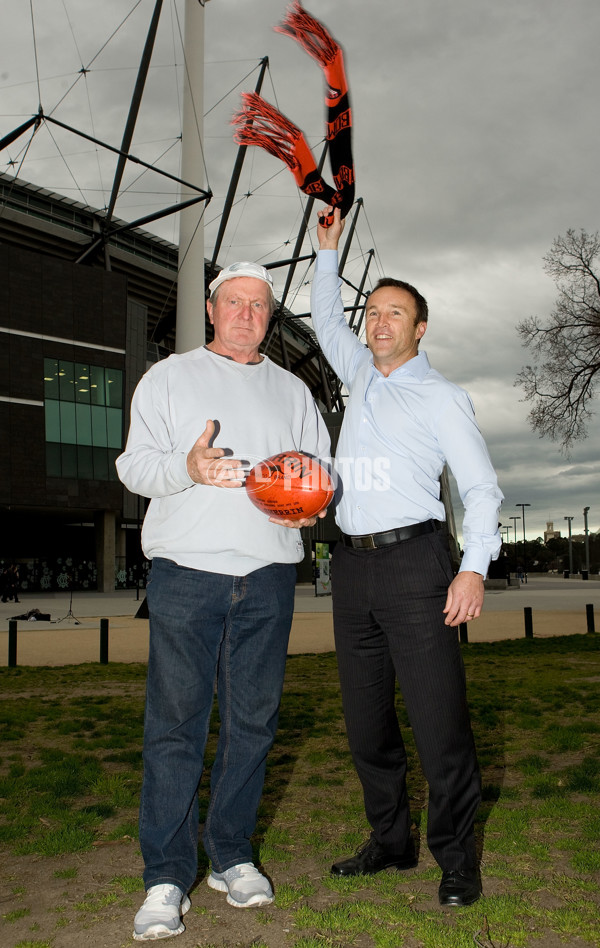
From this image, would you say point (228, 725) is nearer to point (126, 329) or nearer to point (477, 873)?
point (477, 873)

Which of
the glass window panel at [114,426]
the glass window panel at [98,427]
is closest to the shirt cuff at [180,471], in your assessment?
the glass window panel at [98,427]

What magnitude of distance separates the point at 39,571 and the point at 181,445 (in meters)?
47.6

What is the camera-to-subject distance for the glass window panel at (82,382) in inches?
1620

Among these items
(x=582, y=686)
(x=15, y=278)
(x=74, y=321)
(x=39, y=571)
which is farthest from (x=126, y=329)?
(x=582, y=686)

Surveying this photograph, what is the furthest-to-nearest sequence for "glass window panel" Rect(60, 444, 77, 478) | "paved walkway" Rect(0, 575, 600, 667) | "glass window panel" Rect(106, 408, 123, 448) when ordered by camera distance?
"glass window panel" Rect(106, 408, 123, 448), "glass window panel" Rect(60, 444, 77, 478), "paved walkway" Rect(0, 575, 600, 667)

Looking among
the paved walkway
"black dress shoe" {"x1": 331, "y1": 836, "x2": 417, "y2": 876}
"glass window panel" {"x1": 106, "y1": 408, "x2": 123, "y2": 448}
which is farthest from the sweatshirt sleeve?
"glass window panel" {"x1": 106, "y1": 408, "x2": 123, "y2": 448}

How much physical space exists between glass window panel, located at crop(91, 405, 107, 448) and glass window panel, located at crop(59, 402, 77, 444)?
106 cm

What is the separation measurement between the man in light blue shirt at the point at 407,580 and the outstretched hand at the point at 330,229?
0.68m

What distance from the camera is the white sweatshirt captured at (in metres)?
3.06

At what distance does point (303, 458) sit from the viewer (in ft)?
10.1

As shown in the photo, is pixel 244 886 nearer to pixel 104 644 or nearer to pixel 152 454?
pixel 152 454

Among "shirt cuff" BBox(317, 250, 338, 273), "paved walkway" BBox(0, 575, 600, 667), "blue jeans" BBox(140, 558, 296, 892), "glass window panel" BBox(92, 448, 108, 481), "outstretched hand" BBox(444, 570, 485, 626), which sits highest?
"glass window panel" BBox(92, 448, 108, 481)

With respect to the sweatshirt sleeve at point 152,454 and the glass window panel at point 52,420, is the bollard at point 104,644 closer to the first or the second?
the sweatshirt sleeve at point 152,454

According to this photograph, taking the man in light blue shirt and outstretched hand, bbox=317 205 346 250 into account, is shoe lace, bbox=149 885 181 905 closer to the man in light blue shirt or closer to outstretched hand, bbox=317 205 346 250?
the man in light blue shirt
